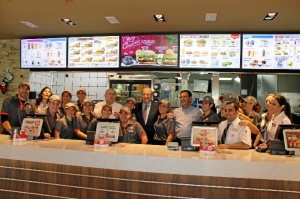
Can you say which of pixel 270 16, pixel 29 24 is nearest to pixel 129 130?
pixel 270 16

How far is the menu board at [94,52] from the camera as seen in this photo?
222 inches

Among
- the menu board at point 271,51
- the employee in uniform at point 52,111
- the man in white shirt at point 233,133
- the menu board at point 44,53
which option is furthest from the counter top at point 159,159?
the menu board at point 44,53

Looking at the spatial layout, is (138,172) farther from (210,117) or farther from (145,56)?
(145,56)

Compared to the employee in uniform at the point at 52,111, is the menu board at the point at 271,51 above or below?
above

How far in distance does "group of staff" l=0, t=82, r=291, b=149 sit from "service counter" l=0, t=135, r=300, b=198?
1.55 ft

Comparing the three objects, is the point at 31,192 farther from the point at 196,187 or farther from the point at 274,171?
the point at 274,171

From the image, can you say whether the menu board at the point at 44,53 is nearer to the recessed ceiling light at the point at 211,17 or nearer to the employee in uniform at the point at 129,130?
the employee in uniform at the point at 129,130

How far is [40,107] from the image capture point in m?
4.78

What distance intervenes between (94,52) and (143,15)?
4.74 ft

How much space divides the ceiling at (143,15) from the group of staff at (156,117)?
118 centimetres

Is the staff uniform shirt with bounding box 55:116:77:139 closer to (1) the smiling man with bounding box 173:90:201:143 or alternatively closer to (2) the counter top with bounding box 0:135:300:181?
(2) the counter top with bounding box 0:135:300:181

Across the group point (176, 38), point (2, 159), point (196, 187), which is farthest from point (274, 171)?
point (176, 38)

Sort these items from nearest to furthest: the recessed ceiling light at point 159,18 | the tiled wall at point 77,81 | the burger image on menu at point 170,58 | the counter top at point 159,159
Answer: the counter top at point 159,159 < the recessed ceiling light at point 159,18 < the burger image on menu at point 170,58 < the tiled wall at point 77,81

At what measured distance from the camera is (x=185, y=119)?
14.3 feet
